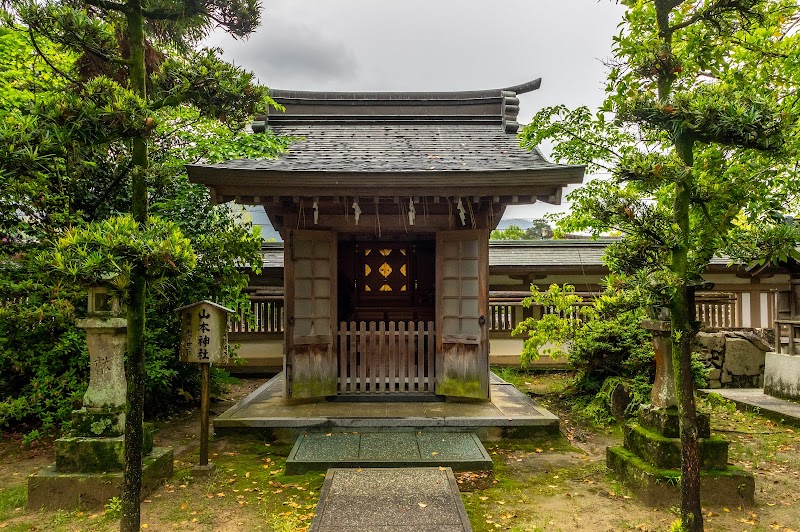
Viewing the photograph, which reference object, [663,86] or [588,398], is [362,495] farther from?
[588,398]

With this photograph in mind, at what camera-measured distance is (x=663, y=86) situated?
4.09 m

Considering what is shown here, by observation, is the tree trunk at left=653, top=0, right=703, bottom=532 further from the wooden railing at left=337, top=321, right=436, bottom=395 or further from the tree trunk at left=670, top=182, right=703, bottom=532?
the wooden railing at left=337, top=321, right=436, bottom=395

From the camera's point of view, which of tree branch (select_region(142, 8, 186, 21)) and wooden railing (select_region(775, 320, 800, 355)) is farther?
wooden railing (select_region(775, 320, 800, 355))

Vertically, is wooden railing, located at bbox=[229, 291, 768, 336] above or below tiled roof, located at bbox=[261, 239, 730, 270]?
below

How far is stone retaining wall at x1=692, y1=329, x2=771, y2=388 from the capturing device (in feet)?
34.3

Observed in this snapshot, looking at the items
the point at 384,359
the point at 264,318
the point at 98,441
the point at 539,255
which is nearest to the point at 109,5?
the point at 98,441

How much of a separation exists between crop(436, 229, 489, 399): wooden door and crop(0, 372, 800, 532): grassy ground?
1320mm

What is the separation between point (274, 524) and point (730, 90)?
5.46 meters

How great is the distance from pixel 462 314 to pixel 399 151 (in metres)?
3.00

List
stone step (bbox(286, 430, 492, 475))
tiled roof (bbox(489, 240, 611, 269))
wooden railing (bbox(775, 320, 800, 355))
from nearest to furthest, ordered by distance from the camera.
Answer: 1. stone step (bbox(286, 430, 492, 475))
2. wooden railing (bbox(775, 320, 800, 355))
3. tiled roof (bbox(489, 240, 611, 269))

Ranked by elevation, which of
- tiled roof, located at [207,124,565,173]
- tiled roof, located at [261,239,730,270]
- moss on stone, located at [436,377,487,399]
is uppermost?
tiled roof, located at [207,124,565,173]

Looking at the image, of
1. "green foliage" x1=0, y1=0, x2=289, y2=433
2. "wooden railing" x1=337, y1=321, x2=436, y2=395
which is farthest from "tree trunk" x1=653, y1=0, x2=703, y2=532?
"wooden railing" x1=337, y1=321, x2=436, y2=395

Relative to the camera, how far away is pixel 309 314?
7449 millimetres

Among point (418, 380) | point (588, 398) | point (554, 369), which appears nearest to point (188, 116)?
point (418, 380)
